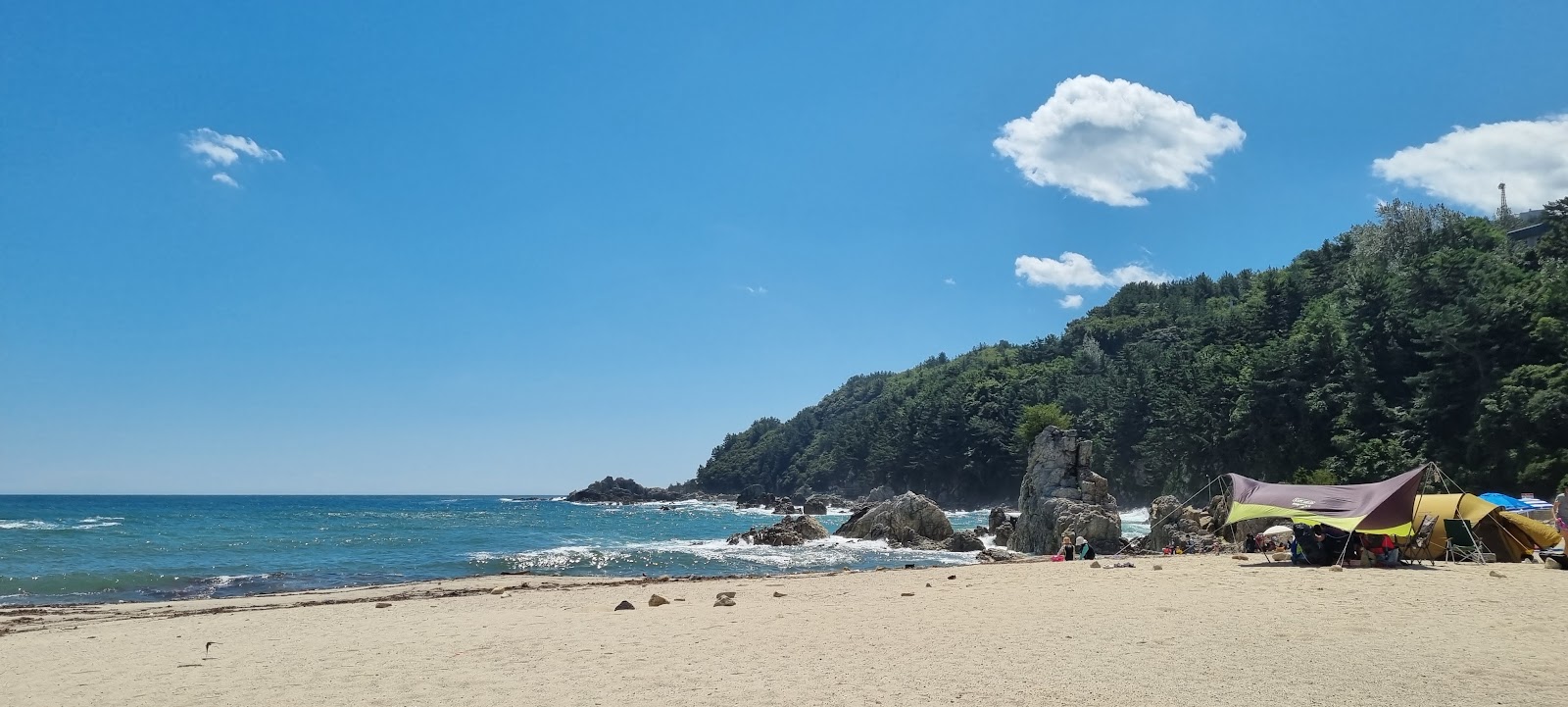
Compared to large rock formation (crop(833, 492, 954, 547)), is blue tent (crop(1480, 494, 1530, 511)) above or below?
above

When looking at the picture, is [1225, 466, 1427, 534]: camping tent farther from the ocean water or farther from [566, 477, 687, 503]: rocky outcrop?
[566, 477, 687, 503]: rocky outcrop

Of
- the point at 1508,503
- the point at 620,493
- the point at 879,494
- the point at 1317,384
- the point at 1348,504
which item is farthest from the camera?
the point at 620,493

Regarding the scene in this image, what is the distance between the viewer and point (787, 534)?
43281 mm

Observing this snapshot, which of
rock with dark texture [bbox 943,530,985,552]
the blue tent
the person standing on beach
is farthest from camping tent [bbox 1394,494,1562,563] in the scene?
rock with dark texture [bbox 943,530,985,552]

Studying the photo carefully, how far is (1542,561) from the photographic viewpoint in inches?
695

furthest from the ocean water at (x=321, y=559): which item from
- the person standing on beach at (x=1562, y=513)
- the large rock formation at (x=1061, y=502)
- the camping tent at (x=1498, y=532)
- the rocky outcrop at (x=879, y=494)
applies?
the rocky outcrop at (x=879, y=494)

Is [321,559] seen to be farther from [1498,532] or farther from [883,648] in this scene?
[1498,532]

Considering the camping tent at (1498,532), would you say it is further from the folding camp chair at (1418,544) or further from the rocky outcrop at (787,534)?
the rocky outcrop at (787,534)

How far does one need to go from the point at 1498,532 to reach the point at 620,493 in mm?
154410

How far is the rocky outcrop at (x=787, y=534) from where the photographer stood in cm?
4303

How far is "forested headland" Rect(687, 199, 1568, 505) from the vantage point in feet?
129

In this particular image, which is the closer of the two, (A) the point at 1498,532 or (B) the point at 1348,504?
(B) the point at 1348,504

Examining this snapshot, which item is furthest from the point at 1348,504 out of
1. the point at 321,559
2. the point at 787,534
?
the point at 321,559

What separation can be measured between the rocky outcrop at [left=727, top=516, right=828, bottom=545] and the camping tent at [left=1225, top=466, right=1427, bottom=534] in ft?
82.4
